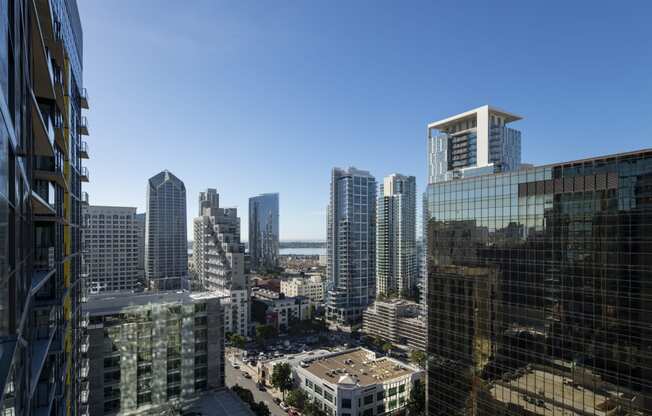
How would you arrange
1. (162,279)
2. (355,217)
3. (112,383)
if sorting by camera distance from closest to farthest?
1. (112,383)
2. (355,217)
3. (162,279)

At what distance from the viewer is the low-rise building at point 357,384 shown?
31.6m

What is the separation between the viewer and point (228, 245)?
193ft

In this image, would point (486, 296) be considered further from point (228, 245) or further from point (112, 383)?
point (228, 245)

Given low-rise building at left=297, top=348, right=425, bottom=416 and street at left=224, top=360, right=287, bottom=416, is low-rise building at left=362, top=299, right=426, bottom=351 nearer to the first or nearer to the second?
low-rise building at left=297, top=348, right=425, bottom=416

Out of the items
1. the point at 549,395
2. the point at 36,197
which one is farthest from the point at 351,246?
the point at 36,197

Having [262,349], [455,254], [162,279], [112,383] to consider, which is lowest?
Answer: [262,349]

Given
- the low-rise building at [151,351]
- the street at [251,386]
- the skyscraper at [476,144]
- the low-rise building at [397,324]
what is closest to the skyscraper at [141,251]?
the street at [251,386]

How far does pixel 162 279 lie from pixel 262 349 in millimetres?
38946

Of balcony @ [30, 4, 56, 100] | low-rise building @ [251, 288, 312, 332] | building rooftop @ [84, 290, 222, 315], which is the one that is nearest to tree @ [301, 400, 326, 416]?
building rooftop @ [84, 290, 222, 315]

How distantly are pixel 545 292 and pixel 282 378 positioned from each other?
26820mm

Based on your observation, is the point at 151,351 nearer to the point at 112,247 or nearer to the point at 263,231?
the point at 112,247

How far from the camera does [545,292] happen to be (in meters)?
20.0

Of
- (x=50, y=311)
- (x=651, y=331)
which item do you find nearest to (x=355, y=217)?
(x=651, y=331)

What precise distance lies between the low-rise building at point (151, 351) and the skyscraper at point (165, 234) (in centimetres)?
6215
